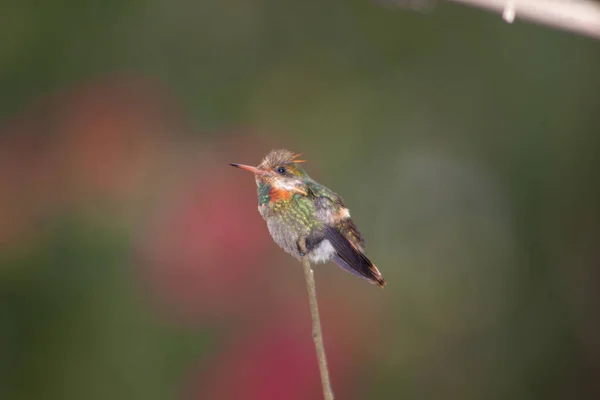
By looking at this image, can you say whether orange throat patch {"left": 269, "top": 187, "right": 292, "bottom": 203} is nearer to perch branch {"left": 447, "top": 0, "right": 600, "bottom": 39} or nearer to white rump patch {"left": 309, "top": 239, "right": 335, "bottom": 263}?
white rump patch {"left": 309, "top": 239, "right": 335, "bottom": 263}

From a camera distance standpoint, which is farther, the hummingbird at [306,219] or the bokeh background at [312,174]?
the bokeh background at [312,174]

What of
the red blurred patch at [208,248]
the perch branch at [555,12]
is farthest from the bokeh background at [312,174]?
the perch branch at [555,12]

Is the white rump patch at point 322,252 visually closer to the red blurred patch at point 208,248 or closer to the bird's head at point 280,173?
the bird's head at point 280,173

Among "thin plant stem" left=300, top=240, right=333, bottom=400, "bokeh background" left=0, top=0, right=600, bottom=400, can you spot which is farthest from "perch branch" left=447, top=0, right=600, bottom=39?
"bokeh background" left=0, top=0, right=600, bottom=400

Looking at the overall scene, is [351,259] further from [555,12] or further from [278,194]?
[555,12]

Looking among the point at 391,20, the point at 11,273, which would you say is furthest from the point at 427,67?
the point at 11,273

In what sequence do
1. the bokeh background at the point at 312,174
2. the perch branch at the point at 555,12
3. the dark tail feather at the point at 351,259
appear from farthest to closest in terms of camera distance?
the bokeh background at the point at 312,174, the dark tail feather at the point at 351,259, the perch branch at the point at 555,12

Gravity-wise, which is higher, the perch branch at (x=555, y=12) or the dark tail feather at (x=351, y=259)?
the perch branch at (x=555, y=12)

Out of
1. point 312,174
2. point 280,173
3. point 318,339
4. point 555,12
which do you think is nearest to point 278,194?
point 280,173
